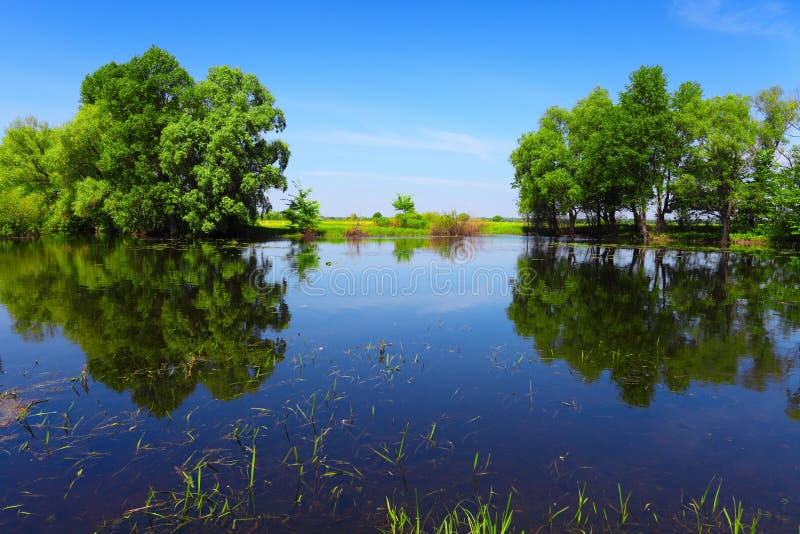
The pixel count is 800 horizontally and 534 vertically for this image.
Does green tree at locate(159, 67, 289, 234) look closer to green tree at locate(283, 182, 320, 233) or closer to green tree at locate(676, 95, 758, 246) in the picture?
green tree at locate(283, 182, 320, 233)

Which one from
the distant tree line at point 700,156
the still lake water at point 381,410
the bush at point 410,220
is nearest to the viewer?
the still lake water at point 381,410

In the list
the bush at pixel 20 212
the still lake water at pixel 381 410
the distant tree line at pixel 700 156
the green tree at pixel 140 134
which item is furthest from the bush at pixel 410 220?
the still lake water at pixel 381 410

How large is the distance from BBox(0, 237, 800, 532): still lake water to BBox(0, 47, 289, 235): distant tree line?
1314 inches

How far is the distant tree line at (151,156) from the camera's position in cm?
4691

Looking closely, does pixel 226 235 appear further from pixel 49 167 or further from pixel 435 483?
pixel 435 483

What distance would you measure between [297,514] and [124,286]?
17.5 metres

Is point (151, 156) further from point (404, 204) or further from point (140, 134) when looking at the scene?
point (404, 204)

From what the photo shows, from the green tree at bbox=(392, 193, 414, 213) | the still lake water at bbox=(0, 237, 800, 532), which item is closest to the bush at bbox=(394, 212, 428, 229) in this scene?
the green tree at bbox=(392, 193, 414, 213)

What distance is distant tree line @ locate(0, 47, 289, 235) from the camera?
46.9m

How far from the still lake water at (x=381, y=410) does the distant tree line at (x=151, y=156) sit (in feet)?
110

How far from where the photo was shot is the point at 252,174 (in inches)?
1923

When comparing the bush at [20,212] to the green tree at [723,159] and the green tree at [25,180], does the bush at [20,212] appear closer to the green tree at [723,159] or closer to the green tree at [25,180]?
the green tree at [25,180]

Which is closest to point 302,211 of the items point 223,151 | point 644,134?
point 223,151

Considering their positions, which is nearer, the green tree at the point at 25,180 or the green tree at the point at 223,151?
the green tree at the point at 223,151
